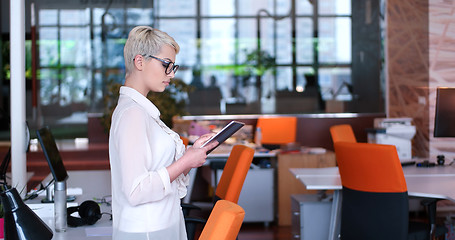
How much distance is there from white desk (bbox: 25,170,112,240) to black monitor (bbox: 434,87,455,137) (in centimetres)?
271

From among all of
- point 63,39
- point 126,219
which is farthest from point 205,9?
point 126,219

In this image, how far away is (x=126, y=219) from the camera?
83.9 inches

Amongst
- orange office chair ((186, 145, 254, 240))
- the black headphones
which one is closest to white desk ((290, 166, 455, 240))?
orange office chair ((186, 145, 254, 240))

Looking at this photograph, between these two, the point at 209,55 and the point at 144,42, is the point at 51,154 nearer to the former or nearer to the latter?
the point at 144,42

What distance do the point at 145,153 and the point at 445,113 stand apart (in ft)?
12.0

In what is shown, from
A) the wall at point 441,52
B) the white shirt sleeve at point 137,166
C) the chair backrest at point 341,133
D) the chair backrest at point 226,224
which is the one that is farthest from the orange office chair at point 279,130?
the chair backrest at point 226,224

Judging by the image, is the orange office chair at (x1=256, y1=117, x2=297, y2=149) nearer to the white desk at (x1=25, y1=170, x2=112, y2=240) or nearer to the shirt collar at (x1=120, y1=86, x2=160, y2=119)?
the white desk at (x1=25, y1=170, x2=112, y2=240)

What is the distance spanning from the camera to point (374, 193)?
12.3 ft

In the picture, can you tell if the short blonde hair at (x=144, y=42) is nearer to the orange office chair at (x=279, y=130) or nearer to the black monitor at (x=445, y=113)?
the black monitor at (x=445, y=113)

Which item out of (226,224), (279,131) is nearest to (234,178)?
(226,224)

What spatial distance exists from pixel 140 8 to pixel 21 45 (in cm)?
871

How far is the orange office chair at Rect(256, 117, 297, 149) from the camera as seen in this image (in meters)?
8.51

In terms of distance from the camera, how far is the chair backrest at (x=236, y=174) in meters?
3.36

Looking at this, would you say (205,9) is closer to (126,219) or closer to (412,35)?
(412,35)
